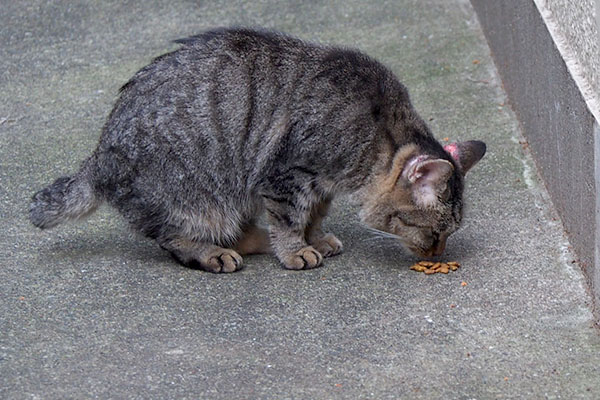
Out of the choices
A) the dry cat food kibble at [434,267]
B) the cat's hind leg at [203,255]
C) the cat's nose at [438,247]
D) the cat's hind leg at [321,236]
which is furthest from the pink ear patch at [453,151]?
the cat's hind leg at [203,255]

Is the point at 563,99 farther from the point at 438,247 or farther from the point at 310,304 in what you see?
the point at 310,304

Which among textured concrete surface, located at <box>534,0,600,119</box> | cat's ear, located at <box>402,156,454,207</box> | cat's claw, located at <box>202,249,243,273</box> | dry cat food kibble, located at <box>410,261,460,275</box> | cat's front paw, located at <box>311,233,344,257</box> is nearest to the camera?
textured concrete surface, located at <box>534,0,600,119</box>

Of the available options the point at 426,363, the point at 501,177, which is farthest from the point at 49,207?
the point at 501,177

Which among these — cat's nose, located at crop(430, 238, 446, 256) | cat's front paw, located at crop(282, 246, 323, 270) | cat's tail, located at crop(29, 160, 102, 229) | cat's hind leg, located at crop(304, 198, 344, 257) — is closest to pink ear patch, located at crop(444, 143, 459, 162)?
cat's nose, located at crop(430, 238, 446, 256)

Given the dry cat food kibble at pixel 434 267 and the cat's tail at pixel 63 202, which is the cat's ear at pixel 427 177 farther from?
the cat's tail at pixel 63 202

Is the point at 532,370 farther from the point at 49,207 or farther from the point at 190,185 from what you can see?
the point at 49,207

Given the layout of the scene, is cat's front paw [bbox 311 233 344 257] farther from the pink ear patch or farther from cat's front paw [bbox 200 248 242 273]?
the pink ear patch
